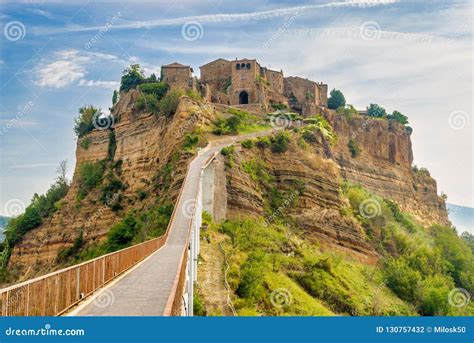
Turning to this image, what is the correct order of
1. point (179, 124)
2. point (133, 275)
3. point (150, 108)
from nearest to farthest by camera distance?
1. point (133, 275)
2. point (179, 124)
3. point (150, 108)

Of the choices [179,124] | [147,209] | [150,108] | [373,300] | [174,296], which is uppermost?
[150,108]

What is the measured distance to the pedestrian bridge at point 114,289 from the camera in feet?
34.4

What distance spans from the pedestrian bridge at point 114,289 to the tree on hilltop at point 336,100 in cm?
5781

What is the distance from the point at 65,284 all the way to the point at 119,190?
3635 cm

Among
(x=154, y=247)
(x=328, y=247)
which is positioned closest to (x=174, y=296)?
(x=154, y=247)

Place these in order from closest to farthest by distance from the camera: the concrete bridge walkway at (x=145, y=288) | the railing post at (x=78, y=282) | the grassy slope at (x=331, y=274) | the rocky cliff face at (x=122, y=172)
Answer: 1. the concrete bridge walkway at (x=145, y=288)
2. the railing post at (x=78, y=282)
3. the grassy slope at (x=331, y=274)
4. the rocky cliff face at (x=122, y=172)

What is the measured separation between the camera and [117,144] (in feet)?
174

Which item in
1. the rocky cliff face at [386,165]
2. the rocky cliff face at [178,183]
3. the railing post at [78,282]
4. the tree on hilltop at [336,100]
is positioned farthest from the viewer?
the tree on hilltop at [336,100]

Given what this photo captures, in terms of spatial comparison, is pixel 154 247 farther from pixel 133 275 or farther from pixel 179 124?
pixel 179 124

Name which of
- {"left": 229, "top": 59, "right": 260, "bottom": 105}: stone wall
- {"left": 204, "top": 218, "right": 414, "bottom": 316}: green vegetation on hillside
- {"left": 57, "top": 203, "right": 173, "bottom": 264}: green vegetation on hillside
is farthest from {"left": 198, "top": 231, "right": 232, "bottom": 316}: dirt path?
{"left": 229, "top": 59, "right": 260, "bottom": 105}: stone wall

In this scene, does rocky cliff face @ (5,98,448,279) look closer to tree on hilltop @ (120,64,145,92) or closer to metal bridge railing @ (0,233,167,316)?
tree on hilltop @ (120,64,145,92)

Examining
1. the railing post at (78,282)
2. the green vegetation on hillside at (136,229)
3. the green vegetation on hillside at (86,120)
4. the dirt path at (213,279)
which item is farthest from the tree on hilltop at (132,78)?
the railing post at (78,282)

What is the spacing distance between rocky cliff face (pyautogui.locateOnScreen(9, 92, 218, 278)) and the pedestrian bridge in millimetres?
19439

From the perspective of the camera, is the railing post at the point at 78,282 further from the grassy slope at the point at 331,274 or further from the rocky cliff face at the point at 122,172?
the rocky cliff face at the point at 122,172
